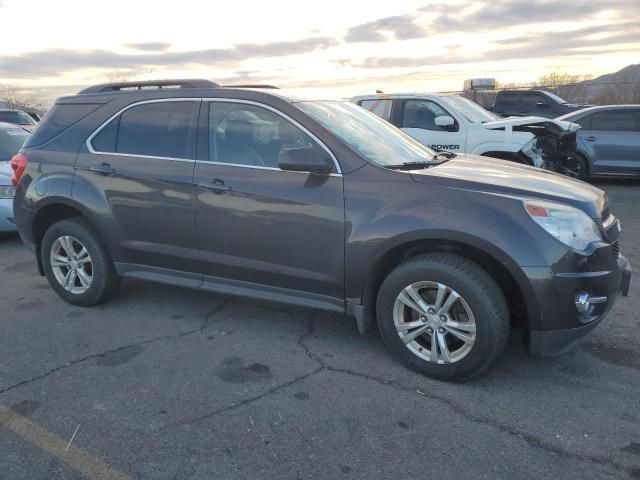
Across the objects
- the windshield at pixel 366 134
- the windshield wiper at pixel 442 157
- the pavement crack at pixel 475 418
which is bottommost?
the pavement crack at pixel 475 418

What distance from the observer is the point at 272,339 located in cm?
417

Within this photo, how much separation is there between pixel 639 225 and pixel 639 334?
404cm

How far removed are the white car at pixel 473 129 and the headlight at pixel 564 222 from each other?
223 inches

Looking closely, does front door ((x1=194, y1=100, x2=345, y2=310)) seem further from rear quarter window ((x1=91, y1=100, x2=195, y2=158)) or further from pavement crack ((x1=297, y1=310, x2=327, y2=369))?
pavement crack ((x1=297, y1=310, x2=327, y2=369))

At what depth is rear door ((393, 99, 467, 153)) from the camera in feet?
30.0

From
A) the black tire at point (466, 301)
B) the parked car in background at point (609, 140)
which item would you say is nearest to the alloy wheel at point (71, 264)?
the black tire at point (466, 301)

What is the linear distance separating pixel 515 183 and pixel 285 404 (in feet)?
6.40

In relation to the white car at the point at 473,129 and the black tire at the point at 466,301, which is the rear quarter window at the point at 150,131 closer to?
the black tire at the point at 466,301

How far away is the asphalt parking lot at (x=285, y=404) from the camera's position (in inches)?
Answer: 108

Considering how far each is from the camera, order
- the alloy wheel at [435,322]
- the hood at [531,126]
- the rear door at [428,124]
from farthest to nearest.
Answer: the rear door at [428,124] → the hood at [531,126] → the alloy wheel at [435,322]

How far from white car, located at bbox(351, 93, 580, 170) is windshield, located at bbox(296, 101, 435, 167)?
176 inches

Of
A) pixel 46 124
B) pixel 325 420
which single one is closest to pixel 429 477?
pixel 325 420

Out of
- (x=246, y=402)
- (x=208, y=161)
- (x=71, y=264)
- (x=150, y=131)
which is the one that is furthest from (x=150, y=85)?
(x=246, y=402)

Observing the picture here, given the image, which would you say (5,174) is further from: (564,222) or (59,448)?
(564,222)
